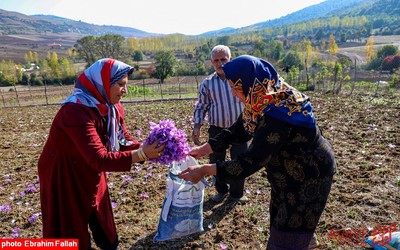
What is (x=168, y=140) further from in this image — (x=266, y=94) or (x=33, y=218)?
(x=33, y=218)

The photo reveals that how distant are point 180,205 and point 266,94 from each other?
1.88 m

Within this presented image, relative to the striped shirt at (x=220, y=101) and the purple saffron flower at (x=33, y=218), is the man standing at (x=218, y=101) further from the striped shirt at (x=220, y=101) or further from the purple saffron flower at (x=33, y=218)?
the purple saffron flower at (x=33, y=218)

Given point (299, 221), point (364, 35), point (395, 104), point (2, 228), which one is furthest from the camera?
point (364, 35)

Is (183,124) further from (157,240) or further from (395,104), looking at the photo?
(395,104)

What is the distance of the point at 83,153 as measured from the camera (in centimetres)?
227

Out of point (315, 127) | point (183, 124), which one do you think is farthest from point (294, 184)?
point (183, 124)

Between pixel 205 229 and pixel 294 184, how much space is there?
2092 millimetres

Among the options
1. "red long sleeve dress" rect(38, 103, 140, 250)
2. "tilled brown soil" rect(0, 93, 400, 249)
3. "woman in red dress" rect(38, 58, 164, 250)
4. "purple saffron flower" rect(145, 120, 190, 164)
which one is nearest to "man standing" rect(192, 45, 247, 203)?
"tilled brown soil" rect(0, 93, 400, 249)

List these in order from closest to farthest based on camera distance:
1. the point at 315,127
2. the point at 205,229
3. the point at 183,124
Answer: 1. the point at 315,127
2. the point at 205,229
3. the point at 183,124

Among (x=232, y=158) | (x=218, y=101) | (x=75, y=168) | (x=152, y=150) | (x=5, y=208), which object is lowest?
(x=5, y=208)

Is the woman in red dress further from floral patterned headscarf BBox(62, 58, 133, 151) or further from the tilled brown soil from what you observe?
the tilled brown soil

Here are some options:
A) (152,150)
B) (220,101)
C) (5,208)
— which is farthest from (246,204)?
(5,208)

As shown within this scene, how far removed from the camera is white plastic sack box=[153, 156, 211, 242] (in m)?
3.42

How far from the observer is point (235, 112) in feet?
14.0
